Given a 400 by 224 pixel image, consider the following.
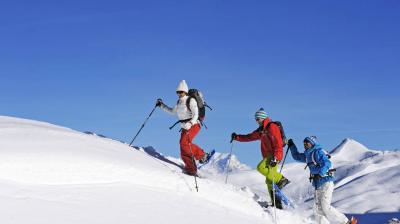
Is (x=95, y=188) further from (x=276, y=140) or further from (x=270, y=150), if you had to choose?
(x=270, y=150)

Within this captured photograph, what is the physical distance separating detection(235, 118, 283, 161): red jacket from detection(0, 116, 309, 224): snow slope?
1.17m

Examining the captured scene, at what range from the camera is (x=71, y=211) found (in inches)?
352

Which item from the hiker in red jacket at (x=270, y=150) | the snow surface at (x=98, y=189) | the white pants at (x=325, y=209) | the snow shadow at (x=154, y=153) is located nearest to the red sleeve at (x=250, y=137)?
the hiker in red jacket at (x=270, y=150)

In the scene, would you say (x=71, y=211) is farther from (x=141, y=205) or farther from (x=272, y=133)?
(x=272, y=133)

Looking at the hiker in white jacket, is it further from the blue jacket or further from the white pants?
the white pants

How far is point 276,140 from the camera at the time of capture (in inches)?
522

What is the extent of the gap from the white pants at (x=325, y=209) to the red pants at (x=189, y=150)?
3.05m

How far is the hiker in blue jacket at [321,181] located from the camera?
42.2 feet

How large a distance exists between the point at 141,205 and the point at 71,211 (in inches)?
60.1

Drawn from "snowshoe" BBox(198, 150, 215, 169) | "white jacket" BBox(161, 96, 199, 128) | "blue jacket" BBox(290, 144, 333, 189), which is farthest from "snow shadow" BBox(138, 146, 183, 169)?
"blue jacket" BBox(290, 144, 333, 189)

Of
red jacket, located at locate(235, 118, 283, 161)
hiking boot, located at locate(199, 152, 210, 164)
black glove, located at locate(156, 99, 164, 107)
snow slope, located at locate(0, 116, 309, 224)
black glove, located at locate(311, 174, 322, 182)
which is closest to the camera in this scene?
snow slope, located at locate(0, 116, 309, 224)

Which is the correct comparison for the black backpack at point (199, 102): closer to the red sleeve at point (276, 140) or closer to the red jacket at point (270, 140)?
the red jacket at point (270, 140)

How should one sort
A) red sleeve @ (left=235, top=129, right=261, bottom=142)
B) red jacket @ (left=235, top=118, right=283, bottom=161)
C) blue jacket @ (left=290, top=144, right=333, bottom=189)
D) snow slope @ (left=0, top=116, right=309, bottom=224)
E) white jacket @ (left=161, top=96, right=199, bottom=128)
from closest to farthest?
1. snow slope @ (left=0, top=116, right=309, bottom=224)
2. blue jacket @ (left=290, top=144, right=333, bottom=189)
3. red jacket @ (left=235, top=118, right=283, bottom=161)
4. white jacket @ (left=161, top=96, right=199, bottom=128)
5. red sleeve @ (left=235, top=129, right=261, bottom=142)

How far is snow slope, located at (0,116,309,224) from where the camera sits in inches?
354
